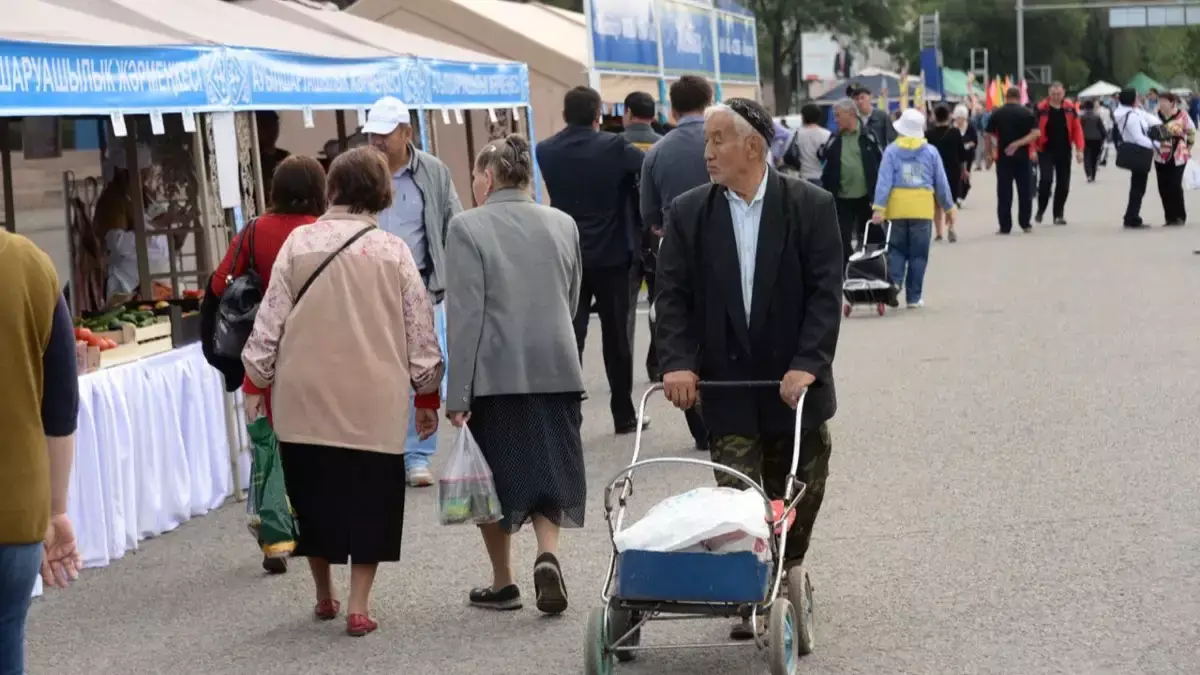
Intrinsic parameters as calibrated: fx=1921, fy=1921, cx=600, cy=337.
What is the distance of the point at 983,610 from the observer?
253 inches

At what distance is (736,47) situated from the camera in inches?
1082

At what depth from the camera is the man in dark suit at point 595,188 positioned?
10336mm

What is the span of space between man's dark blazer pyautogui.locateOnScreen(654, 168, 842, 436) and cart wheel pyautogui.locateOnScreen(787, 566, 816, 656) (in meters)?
0.49

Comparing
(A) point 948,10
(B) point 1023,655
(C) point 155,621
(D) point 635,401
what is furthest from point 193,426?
(A) point 948,10

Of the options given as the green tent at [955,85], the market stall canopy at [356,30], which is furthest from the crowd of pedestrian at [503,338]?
the green tent at [955,85]

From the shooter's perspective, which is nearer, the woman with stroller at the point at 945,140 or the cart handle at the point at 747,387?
the cart handle at the point at 747,387

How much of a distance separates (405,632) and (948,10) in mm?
101256

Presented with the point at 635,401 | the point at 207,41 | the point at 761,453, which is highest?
the point at 207,41

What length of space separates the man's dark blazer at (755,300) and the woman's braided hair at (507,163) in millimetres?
979

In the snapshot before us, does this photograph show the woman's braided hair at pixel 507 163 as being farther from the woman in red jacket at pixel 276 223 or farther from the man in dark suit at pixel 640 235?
the man in dark suit at pixel 640 235

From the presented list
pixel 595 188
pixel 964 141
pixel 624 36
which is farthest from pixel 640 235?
pixel 964 141

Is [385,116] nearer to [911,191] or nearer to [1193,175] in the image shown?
[911,191]

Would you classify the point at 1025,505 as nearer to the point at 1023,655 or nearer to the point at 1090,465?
the point at 1090,465

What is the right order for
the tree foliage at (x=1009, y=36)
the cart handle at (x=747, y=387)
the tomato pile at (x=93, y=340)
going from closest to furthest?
the cart handle at (x=747, y=387) < the tomato pile at (x=93, y=340) < the tree foliage at (x=1009, y=36)
